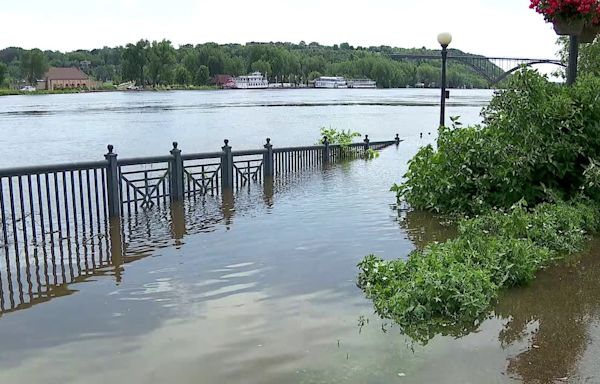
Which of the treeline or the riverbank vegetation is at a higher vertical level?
the treeline

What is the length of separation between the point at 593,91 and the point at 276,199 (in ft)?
19.1

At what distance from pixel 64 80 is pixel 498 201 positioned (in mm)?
155072

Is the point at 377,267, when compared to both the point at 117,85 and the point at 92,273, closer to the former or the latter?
the point at 92,273

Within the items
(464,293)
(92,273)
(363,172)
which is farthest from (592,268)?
(363,172)

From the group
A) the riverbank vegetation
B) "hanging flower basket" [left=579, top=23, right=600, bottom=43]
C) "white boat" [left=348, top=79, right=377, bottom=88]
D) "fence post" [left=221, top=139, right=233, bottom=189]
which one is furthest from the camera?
"white boat" [left=348, top=79, right=377, bottom=88]

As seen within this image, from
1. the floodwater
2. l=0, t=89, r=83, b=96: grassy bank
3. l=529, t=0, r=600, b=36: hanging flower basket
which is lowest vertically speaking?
the floodwater

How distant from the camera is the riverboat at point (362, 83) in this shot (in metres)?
141

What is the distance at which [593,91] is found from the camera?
8.92 meters

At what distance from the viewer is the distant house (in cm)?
14450

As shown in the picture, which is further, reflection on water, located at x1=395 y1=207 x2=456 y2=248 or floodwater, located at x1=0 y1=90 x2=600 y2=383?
reflection on water, located at x1=395 y1=207 x2=456 y2=248

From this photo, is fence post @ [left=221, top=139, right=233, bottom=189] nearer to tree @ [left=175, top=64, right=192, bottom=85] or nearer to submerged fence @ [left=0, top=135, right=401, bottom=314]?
submerged fence @ [left=0, top=135, right=401, bottom=314]

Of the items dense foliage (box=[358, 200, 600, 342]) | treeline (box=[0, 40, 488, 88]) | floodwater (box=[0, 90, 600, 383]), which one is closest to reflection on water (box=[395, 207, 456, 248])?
floodwater (box=[0, 90, 600, 383])

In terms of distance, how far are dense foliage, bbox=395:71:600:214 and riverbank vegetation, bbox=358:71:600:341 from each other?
16 mm

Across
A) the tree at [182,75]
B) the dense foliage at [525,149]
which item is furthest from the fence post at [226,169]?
the tree at [182,75]
